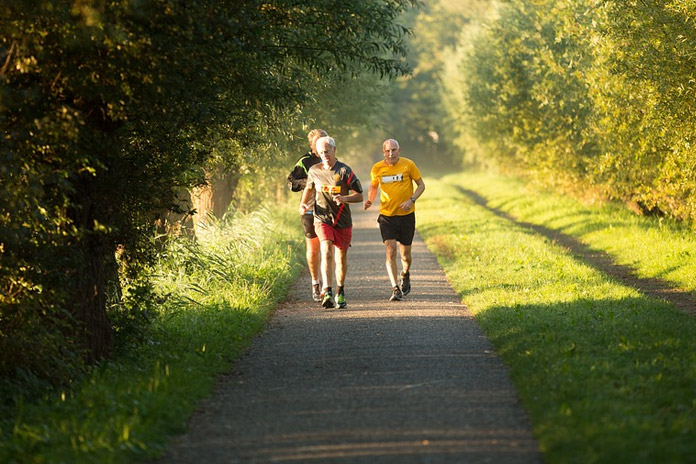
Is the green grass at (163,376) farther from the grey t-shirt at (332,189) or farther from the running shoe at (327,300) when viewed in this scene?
the grey t-shirt at (332,189)

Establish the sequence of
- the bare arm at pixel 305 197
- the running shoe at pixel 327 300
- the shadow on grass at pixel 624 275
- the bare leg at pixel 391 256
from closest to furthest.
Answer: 1. the running shoe at pixel 327 300
2. the bare arm at pixel 305 197
3. the bare leg at pixel 391 256
4. the shadow on grass at pixel 624 275

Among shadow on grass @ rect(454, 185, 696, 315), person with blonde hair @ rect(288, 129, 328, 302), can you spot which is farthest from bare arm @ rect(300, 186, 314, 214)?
shadow on grass @ rect(454, 185, 696, 315)

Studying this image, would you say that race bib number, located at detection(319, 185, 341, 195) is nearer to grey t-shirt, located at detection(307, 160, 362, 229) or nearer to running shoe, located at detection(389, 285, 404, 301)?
grey t-shirt, located at detection(307, 160, 362, 229)

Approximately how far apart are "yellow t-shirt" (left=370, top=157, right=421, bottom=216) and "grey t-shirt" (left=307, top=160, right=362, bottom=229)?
61cm

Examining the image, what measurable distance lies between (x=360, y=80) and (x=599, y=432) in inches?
682

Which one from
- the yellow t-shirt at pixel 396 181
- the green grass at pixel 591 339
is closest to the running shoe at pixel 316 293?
the yellow t-shirt at pixel 396 181

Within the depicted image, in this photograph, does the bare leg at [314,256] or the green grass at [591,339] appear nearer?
the green grass at [591,339]

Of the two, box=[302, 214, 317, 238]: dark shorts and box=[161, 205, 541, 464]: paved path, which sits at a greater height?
box=[302, 214, 317, 238]: dark shorts

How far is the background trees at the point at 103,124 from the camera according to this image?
6645 millimetres

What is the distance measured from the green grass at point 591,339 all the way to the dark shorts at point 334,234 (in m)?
1.85

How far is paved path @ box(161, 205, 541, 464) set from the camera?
5.50 metres

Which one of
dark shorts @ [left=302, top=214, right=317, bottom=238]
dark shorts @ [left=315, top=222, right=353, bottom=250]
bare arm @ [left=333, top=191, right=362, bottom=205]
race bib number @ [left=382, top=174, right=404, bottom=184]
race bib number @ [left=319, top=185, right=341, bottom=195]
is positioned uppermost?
race bib number @ [left=382, top=174, right=404, bottom=184]

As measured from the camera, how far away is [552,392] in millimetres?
6547

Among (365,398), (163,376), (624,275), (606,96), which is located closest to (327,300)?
(163,376)
